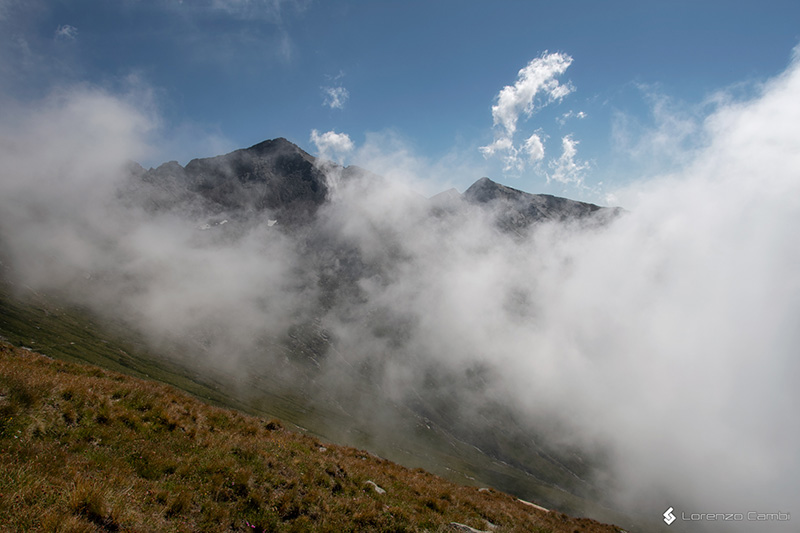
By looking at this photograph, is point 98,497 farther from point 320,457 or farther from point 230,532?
point 320,457

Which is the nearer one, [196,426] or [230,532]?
[230,532]

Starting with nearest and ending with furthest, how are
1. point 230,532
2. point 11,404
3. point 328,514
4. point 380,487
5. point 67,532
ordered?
point 67,532, point 230,532, point 11,404, point 328,514, point 380,487

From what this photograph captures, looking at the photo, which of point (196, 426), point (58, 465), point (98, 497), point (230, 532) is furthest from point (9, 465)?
point (196, 426)

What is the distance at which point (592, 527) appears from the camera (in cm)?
2723

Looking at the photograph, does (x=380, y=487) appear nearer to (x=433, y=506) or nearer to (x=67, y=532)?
(x=433, y=506)

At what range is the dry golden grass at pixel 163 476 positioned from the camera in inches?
301

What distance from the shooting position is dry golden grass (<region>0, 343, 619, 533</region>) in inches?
301

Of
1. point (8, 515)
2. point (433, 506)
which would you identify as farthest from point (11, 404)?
point (433, 506)

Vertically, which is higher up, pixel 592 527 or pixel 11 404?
pixel 11 404

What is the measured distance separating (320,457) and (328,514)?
5.05m

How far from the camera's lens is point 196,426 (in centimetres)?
1494

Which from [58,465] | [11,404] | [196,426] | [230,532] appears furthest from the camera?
[196,426]

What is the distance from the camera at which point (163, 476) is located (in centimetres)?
1062

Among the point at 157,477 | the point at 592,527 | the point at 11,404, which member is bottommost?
the point at 592,527
